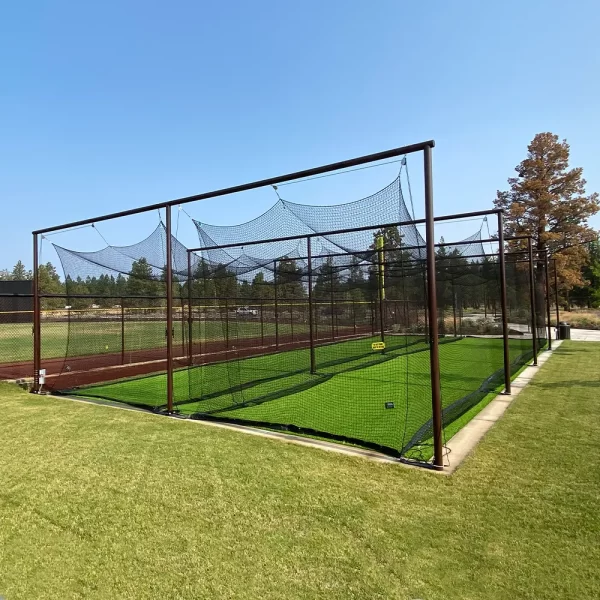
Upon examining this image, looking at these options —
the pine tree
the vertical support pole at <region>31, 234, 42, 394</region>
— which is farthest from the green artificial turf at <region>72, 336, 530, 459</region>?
the pine tree

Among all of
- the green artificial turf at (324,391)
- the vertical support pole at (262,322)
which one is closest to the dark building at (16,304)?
the vertical support pole at (262,322)

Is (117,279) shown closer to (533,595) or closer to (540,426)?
(540,426)

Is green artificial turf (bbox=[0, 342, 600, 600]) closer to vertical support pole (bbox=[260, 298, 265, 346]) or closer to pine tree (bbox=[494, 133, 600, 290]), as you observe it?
vertical support pole (bbox=[260, 298, 265, 346])

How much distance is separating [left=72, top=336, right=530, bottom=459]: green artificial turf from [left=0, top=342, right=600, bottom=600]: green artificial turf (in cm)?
76

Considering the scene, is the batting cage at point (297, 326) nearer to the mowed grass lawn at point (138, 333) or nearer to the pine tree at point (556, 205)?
the mowed grass lawn at point (138, 333)

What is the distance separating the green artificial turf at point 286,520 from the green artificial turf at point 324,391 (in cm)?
76

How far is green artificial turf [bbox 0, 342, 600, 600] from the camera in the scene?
1805 millimetres

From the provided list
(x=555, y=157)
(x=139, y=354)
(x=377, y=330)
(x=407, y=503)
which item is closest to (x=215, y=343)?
(x=139, y=354)

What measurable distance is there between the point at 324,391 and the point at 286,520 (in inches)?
143

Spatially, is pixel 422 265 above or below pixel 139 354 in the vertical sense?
above

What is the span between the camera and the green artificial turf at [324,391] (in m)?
4.30

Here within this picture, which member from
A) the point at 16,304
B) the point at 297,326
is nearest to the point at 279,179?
the point at 297,326

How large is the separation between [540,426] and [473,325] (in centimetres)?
990

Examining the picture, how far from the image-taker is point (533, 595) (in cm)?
171
